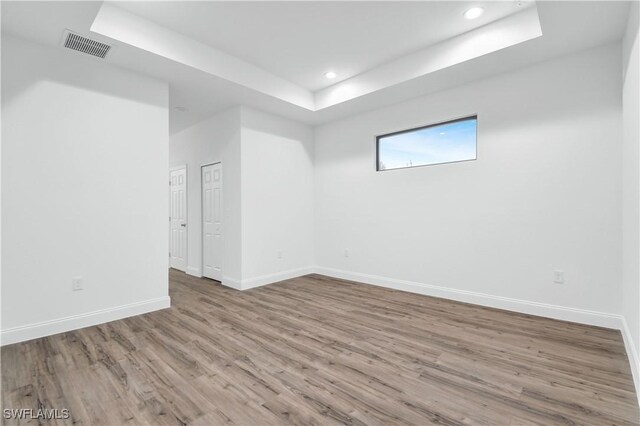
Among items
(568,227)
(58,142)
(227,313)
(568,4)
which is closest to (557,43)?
(568,4)

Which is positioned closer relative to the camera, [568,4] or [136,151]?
[568,4]

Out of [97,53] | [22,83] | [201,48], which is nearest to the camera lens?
[22,83]

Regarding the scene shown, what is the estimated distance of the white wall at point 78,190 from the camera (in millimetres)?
2705

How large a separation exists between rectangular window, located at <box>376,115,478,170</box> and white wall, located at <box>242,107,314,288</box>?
149 centimetres

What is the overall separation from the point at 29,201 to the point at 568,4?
196 inches

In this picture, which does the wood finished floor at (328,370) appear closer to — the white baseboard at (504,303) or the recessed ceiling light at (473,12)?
the white baseboard at (504,303)

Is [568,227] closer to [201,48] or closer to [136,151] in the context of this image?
[201,48]

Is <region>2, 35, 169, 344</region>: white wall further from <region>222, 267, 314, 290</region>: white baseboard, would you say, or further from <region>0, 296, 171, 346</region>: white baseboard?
<region>222, 267, 314, 290</region>: white baseboard

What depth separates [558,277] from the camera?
318cm

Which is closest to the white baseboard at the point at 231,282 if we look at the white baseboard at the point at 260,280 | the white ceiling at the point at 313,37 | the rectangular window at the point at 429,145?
the white baseboard at the point at 260,280

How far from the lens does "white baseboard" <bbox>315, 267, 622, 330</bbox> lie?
296 centimetres

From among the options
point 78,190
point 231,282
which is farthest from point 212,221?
point 78,190

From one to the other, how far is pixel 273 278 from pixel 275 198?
134cm

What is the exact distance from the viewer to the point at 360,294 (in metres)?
4.26
